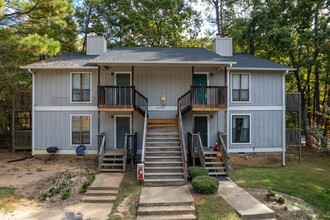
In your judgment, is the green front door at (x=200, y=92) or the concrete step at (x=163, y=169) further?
the green front door at (x=200, y=92)

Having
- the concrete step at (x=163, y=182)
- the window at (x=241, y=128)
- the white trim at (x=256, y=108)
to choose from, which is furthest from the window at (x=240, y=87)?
the concrete step at (x=163, y=182)

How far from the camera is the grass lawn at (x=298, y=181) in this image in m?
6.78

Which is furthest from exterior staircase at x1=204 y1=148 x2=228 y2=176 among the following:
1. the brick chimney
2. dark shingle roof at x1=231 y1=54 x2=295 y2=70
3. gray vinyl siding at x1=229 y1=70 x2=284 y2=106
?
the brick chimney

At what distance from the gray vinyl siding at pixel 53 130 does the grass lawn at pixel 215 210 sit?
286 inches

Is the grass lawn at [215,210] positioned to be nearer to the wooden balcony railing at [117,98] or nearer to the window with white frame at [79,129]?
the wooden balcony railing at [117,98]

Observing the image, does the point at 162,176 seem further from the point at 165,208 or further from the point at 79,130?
the point at 79,130

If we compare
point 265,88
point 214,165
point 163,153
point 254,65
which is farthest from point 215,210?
point 254,65

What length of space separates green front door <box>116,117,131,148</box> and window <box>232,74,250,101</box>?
6740 mm

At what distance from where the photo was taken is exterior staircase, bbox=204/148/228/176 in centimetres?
860

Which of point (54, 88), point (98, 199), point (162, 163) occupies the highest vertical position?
point (54, 88)

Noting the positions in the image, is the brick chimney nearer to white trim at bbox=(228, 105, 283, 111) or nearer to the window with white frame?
white trim at bbox=(228, 105, 283, 111)

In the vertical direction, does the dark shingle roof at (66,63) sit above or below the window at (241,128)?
above

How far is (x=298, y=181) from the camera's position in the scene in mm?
8531

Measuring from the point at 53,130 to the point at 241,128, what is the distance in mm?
11363
